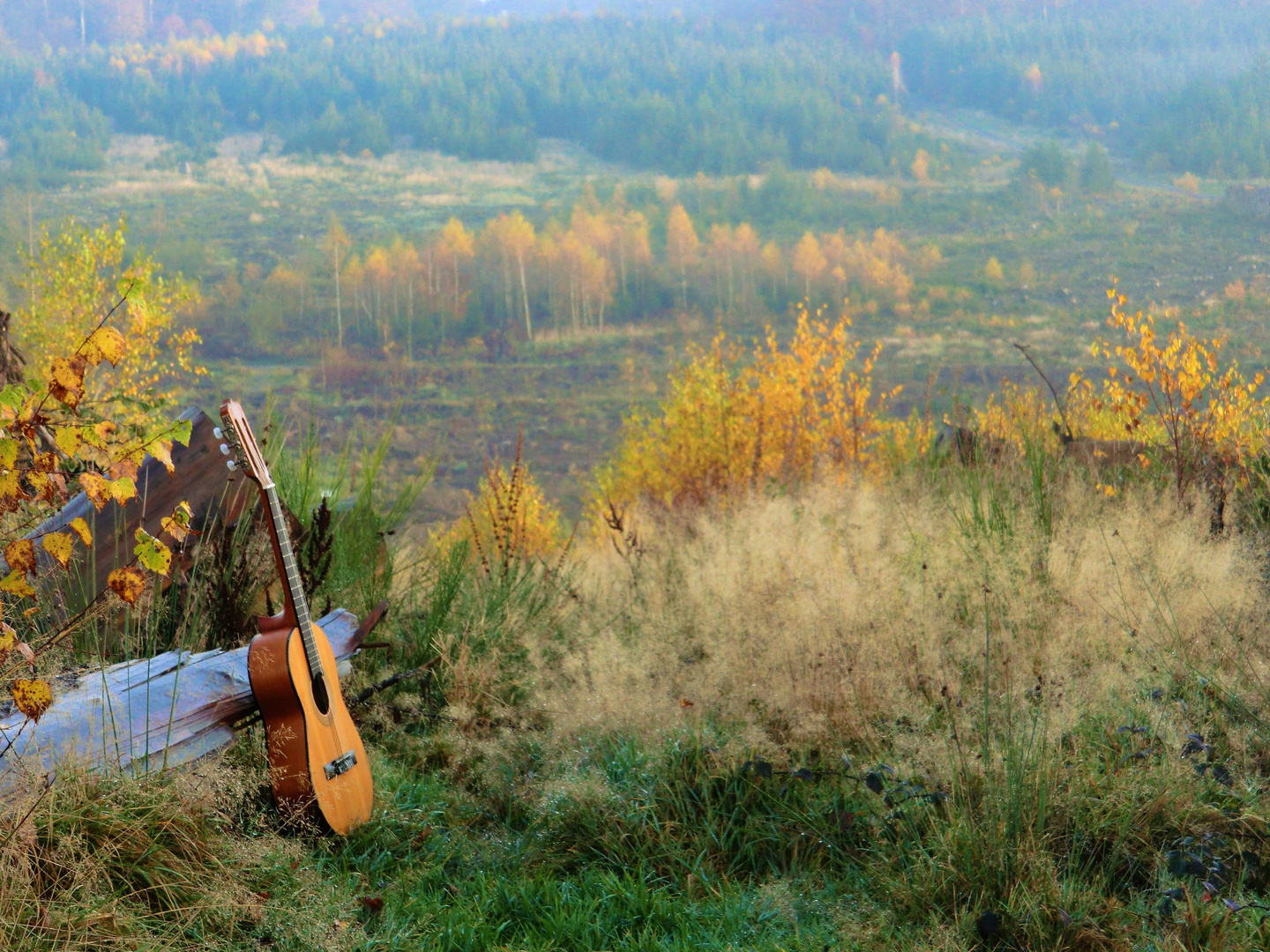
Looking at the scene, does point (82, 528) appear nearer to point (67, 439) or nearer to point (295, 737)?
point (67, 439)

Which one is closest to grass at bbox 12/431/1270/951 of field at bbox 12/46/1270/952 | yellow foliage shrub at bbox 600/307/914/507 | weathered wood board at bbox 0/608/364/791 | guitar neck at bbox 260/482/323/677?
field at bbox 12/46/1270/952

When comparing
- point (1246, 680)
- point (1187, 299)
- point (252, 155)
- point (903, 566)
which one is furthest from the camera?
point (252, 155)

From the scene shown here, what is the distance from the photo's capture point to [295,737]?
2.27m

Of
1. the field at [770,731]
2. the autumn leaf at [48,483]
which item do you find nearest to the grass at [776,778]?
the field at [770,731]

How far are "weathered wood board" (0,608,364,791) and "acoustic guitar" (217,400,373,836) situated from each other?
137 mm

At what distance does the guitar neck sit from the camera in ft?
7.64

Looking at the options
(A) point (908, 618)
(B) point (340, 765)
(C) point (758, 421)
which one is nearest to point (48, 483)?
(B) point (340, 765)

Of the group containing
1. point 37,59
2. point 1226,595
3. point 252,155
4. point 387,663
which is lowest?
point 387,663

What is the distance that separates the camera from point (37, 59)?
65312 millimetres

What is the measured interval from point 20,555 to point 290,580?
0.71m

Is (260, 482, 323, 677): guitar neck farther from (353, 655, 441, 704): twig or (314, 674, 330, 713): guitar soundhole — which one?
Answer: (353, 655, 441, 704): twig

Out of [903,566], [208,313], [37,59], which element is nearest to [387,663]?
[903,566]

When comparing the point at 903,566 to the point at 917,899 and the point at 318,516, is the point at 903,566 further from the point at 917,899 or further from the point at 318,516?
the point at 318,516

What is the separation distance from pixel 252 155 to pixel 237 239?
58.6 ft
